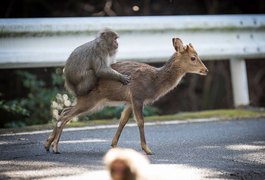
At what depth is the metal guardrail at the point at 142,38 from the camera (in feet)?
29.9

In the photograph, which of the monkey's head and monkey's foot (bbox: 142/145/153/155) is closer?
monkey's foot (bbox: 142/145/153/155)

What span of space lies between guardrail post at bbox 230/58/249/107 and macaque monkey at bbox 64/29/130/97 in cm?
313

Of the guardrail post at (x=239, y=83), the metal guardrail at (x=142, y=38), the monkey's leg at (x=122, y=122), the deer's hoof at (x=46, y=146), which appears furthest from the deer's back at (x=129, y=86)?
the guardrail post at (x=239, y=83)

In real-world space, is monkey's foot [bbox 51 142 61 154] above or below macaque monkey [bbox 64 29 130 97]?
below

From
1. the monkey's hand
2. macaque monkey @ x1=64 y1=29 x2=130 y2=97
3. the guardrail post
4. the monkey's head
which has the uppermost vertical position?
the monkey's head

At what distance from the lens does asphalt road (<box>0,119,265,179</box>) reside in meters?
5.72

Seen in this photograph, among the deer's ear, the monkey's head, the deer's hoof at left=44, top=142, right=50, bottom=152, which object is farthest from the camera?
the deer's ear

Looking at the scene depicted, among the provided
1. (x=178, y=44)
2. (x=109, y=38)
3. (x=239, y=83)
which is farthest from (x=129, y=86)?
(x=239, y=83)

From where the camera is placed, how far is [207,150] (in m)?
7.00

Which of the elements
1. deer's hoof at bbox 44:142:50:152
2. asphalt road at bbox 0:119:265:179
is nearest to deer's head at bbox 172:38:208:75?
asphalt road at bbox 0:119:265:179

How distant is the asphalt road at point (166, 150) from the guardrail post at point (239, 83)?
0.97 m

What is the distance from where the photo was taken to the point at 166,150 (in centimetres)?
706

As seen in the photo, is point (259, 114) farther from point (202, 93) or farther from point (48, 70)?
point (48, 70)

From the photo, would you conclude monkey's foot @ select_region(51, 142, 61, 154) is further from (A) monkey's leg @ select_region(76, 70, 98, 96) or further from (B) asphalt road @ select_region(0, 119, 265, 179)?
(A) monkey's leg @ select_region(76, 70, 98, 96)
